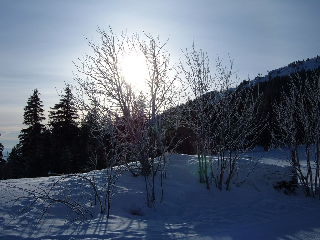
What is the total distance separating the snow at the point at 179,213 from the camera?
461 centimetres

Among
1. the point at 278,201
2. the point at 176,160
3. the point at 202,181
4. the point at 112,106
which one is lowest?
the point at 278,201

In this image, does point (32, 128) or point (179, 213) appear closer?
point (179, 213)

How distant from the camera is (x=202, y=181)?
9.13 m

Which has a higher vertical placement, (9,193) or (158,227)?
(9,193)

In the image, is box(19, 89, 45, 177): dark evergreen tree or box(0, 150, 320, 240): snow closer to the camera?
box(0, 150, 320, 240): snow

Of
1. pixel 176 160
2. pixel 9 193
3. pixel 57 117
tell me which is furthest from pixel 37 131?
pixel 9 193

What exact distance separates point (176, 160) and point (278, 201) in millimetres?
4190

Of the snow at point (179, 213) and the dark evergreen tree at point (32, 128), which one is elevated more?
the dark evergreen tree at point (32, 128)

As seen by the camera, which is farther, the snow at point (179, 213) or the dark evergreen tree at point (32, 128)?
the dark evergreen tree at point (32, 128)

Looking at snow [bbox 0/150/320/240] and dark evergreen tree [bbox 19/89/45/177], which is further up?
dark evergreen tree [bbox 19/89/45/177]

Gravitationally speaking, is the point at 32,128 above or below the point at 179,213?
above

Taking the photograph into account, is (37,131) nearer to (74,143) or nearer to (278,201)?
(74,143)

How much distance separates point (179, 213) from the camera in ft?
21.8

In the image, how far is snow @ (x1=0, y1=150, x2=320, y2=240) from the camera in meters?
4.61
